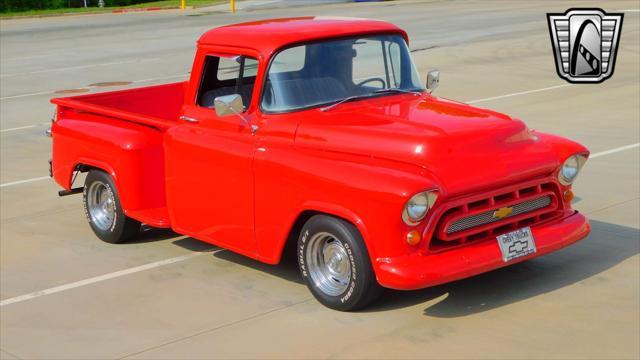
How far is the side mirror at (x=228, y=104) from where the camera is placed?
25.1ft

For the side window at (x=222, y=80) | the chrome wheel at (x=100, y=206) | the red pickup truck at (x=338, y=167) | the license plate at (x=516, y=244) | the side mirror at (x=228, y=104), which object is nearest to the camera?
the red pickup truck at (x=338, y=167)

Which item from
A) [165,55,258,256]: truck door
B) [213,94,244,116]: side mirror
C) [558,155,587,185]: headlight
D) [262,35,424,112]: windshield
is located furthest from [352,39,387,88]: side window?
[558,155,587,185]: headlight

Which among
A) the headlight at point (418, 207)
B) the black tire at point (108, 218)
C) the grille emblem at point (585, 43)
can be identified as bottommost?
the grille emblem at point (585, 43)

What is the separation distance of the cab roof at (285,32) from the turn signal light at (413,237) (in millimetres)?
1899

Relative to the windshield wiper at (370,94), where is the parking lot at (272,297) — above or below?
below

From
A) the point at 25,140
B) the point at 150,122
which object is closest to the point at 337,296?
the point at 150,122

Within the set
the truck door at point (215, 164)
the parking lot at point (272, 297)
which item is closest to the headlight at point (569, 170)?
the parking lot at point (272, 297)

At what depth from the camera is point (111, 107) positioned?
32.4 ft

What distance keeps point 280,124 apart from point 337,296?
1.31 meters

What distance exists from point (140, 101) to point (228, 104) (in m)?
2.85

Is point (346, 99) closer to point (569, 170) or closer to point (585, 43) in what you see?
point (569, 170)

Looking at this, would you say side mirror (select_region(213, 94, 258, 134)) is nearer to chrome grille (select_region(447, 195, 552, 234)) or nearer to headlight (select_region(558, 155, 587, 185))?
chrome grille (select_region(447, 195, 552, 234))

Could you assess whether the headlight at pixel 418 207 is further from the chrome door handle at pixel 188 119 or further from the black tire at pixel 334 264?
the chrome door handle at pixel 188 119

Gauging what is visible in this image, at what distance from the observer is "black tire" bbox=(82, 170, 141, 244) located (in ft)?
29.7
